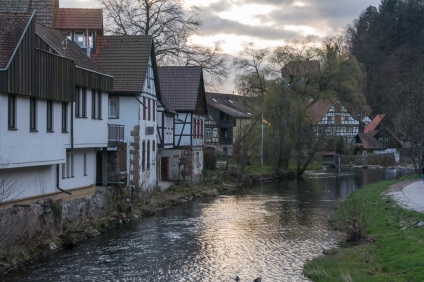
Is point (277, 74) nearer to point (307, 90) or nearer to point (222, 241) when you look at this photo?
point (307, 90)

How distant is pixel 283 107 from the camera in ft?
192

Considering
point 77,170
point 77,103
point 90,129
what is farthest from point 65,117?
point 77,170

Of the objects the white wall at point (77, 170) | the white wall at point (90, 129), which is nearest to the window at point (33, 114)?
the white wall at point (77, 170)

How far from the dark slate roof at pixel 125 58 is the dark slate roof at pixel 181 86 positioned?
38.6 feet

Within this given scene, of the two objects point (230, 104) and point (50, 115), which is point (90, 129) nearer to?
point (50, 115)

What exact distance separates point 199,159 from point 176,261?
28.3 meters

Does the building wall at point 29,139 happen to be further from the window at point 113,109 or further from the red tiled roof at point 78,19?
the red tiled roof at point 78,19

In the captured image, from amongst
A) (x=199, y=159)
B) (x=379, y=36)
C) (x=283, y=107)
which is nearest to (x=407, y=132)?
(x=283, y=107)

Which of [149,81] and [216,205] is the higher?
[149,81]

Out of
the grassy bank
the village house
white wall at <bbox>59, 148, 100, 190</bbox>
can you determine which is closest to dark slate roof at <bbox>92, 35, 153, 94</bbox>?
the village house

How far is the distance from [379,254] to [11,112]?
11.9 m

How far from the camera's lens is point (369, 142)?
91938mm

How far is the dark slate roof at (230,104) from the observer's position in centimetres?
6806

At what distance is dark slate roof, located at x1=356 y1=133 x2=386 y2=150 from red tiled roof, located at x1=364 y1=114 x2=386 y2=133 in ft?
16.8
